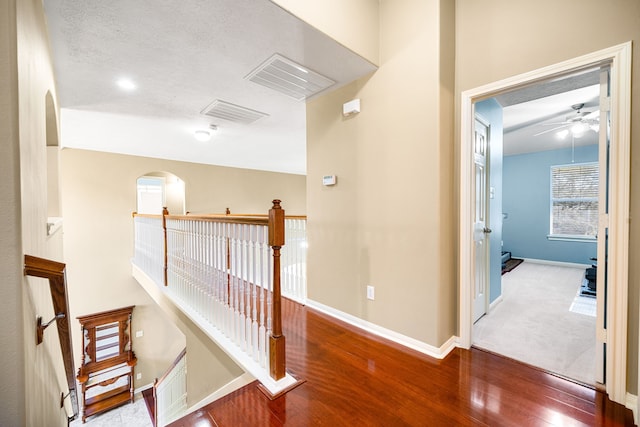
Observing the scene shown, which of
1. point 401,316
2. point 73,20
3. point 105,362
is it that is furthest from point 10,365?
point 105,362

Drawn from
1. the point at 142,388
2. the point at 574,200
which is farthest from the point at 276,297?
the point at 574,200

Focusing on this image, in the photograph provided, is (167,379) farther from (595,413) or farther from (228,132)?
(595,413)

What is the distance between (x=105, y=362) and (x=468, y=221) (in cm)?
733

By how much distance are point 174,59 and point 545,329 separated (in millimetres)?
4131

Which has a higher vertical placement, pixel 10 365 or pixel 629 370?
pixel 10 365

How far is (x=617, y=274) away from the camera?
4.88ft

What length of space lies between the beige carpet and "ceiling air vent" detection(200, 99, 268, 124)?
3.50m

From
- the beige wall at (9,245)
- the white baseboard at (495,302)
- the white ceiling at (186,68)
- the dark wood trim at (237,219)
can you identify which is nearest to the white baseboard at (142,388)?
the white ceiling at (186,68)

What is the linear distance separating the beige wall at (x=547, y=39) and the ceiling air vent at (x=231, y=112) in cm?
241

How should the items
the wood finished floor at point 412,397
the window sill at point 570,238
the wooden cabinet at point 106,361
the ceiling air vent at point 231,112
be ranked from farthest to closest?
the window sill at point 570,238 < the wooden cabinet at point 106,361 < the ceiling air vent at point 231,112 < the wood finished floor at point 412,397

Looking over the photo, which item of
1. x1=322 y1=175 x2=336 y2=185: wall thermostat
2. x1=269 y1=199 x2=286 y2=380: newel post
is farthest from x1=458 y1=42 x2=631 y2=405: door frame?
x1=269 y1=199 x2=286 y2=380: newel post

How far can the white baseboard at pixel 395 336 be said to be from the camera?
203 centimetres

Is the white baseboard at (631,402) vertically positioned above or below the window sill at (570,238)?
below

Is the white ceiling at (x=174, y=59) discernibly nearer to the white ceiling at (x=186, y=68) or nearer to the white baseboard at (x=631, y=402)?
the white ceiling at (x=186, y=68)
